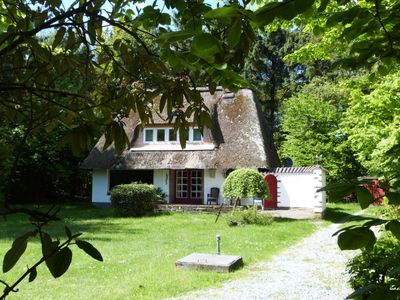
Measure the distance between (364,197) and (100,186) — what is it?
79.2ft

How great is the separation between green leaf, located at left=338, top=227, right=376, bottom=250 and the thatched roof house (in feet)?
67.4

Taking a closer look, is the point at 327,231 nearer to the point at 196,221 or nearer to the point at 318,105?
the point at 196,221

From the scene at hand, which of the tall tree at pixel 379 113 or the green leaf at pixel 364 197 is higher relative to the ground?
the tall tree at pixel 379 113

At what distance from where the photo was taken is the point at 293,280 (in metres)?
8.14

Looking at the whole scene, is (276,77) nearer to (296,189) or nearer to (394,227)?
(296,189)

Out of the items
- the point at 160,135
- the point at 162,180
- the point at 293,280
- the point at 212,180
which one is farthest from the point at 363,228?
the point at 160,135

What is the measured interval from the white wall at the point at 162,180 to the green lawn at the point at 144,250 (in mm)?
4405

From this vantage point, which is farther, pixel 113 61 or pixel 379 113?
pixel 379 113

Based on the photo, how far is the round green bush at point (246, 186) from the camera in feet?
57.7

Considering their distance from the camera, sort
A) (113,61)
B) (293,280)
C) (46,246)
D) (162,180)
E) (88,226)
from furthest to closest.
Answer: (162,180)
(88,226)
(293,280)
(113,61)
(46,246)

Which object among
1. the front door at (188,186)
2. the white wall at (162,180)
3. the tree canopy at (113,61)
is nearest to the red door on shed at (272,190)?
the front door at (188,186)

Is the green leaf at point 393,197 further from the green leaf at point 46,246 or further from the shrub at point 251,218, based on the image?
the shrub at point 251,218

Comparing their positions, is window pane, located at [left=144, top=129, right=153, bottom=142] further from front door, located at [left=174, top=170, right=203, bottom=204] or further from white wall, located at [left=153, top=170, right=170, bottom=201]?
front door, located at [left=174, top=170, right=203, bottom=204]

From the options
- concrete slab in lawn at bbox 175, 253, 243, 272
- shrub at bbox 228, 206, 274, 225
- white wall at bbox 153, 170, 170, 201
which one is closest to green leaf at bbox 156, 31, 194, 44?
concrete slab in lawn at bbox 175, 253, 243, 272
